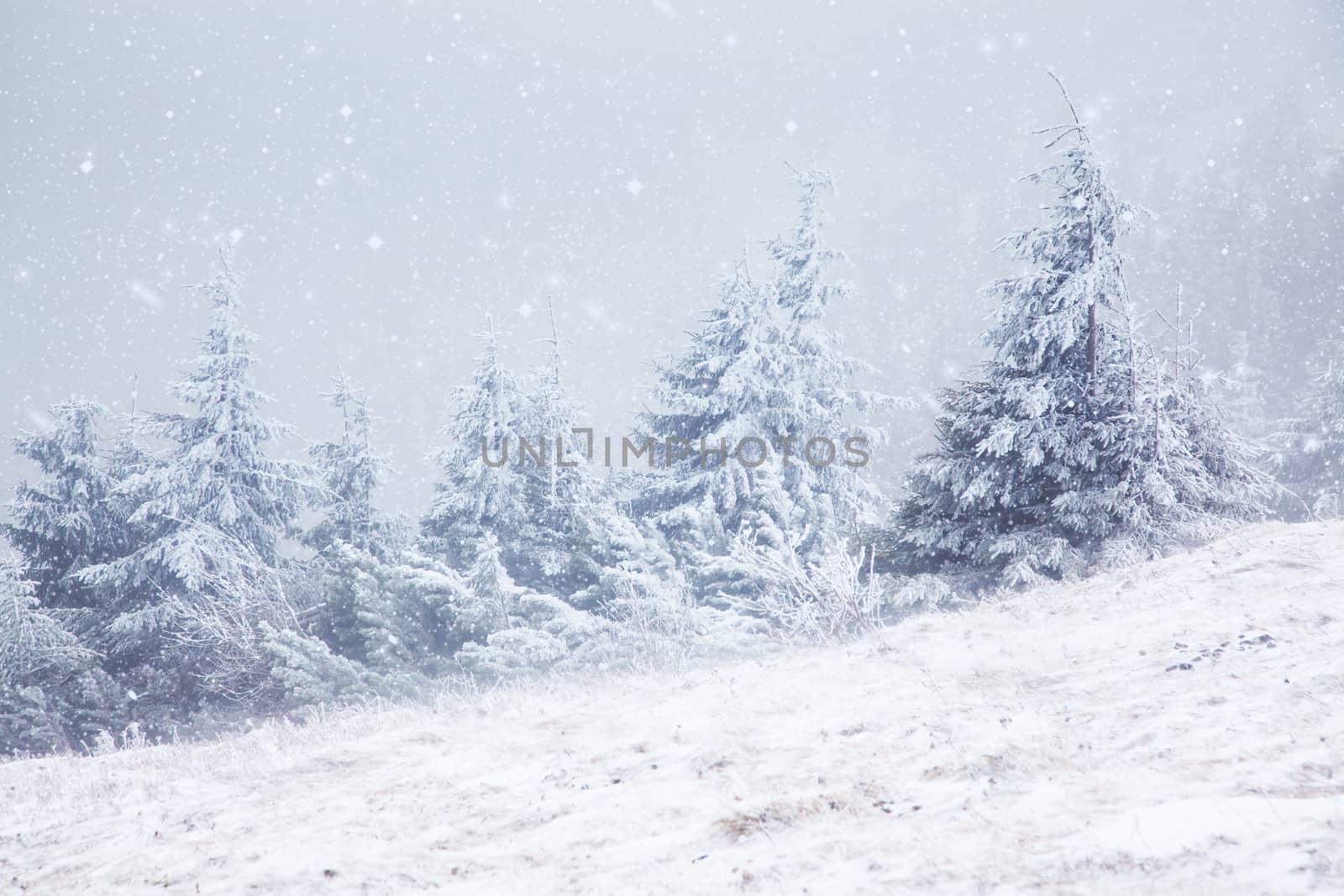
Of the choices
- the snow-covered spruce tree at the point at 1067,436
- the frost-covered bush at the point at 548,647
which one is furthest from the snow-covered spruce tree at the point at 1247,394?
the frost-covered bush at the point at 548,647

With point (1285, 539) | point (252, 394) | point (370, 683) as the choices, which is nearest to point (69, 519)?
point (252, 394)

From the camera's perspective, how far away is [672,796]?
5387 millimetres

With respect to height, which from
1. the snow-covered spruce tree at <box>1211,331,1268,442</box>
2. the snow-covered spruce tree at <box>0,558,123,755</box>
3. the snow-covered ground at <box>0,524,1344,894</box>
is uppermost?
the snow-covered spruce tree at <box>1211,331,1268,442</box>

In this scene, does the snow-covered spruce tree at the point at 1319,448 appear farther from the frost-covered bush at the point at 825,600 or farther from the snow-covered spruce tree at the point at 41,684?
the snow-covered spruce tree at the point at 41,684

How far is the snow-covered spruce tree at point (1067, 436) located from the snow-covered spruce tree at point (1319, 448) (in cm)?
1565

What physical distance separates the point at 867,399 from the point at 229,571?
1772cm

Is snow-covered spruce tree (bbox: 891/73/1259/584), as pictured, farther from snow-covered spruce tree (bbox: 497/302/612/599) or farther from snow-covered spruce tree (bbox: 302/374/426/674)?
snow-covered spruce tree (bbox: 302/374/426/674)

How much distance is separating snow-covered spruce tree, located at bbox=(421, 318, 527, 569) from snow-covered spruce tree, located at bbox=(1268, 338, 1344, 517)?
23742 millimetres

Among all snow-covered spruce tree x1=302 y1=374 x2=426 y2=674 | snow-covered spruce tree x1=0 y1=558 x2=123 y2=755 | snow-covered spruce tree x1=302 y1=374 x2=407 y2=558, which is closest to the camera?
snow-covered spruce tree x1=302 y1=374 x2=426 y2=674

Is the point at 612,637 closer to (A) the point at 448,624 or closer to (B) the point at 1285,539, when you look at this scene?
(A) the point at 448,624

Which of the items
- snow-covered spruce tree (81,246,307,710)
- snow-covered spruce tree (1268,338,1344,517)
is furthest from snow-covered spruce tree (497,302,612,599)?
snow-covered spruce tree (1268,338,1344,517)

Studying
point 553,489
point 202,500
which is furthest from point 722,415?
point 202,500

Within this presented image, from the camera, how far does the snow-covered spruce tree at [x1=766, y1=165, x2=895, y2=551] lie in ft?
71.9

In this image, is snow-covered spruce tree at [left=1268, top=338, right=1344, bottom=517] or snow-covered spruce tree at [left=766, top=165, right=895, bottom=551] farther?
snow-covered spruce tree at [left=1268, top=338, right=1344, bottom=517]
